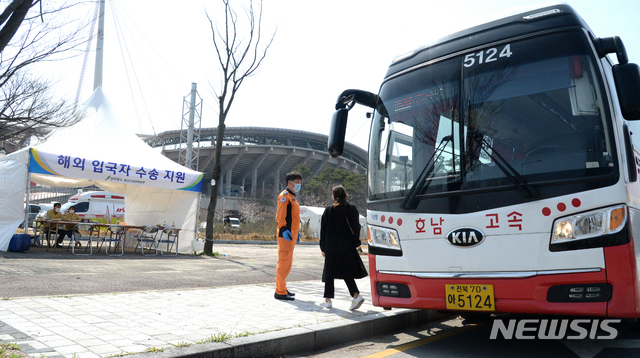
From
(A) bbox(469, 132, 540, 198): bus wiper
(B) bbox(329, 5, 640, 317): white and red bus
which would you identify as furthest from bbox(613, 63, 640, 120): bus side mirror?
(A) bbox(469, 132, 540, 198): bus wiper

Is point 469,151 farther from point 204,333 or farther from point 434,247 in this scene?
point 204,333

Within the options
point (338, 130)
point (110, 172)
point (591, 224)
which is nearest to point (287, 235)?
point (338, 130)

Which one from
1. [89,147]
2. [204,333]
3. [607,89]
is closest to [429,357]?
[204,333]

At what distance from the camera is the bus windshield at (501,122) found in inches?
143

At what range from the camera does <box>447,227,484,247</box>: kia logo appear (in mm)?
3807

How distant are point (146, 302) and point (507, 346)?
3962 mm

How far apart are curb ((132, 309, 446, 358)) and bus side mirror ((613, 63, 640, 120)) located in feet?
10.2

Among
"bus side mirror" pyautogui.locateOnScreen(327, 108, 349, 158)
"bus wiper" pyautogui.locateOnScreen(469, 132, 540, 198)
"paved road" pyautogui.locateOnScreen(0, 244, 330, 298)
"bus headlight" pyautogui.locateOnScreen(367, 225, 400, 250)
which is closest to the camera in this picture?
"bus wiper" pyautogui.locateOnScreen(469, 132, 540, 198)

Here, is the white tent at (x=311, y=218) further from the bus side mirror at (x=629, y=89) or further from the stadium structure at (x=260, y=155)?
the bus side mirror at (x=629, y=89)

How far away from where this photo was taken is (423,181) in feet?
13.9

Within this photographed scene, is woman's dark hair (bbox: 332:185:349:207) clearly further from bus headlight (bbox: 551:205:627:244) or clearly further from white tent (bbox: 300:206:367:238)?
white tent (bbox: 300:206:367:238)

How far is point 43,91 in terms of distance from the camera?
12711 millimetres

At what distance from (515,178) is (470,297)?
Result: 1.05m

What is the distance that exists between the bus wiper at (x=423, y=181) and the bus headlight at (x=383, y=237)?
1.07 feet
